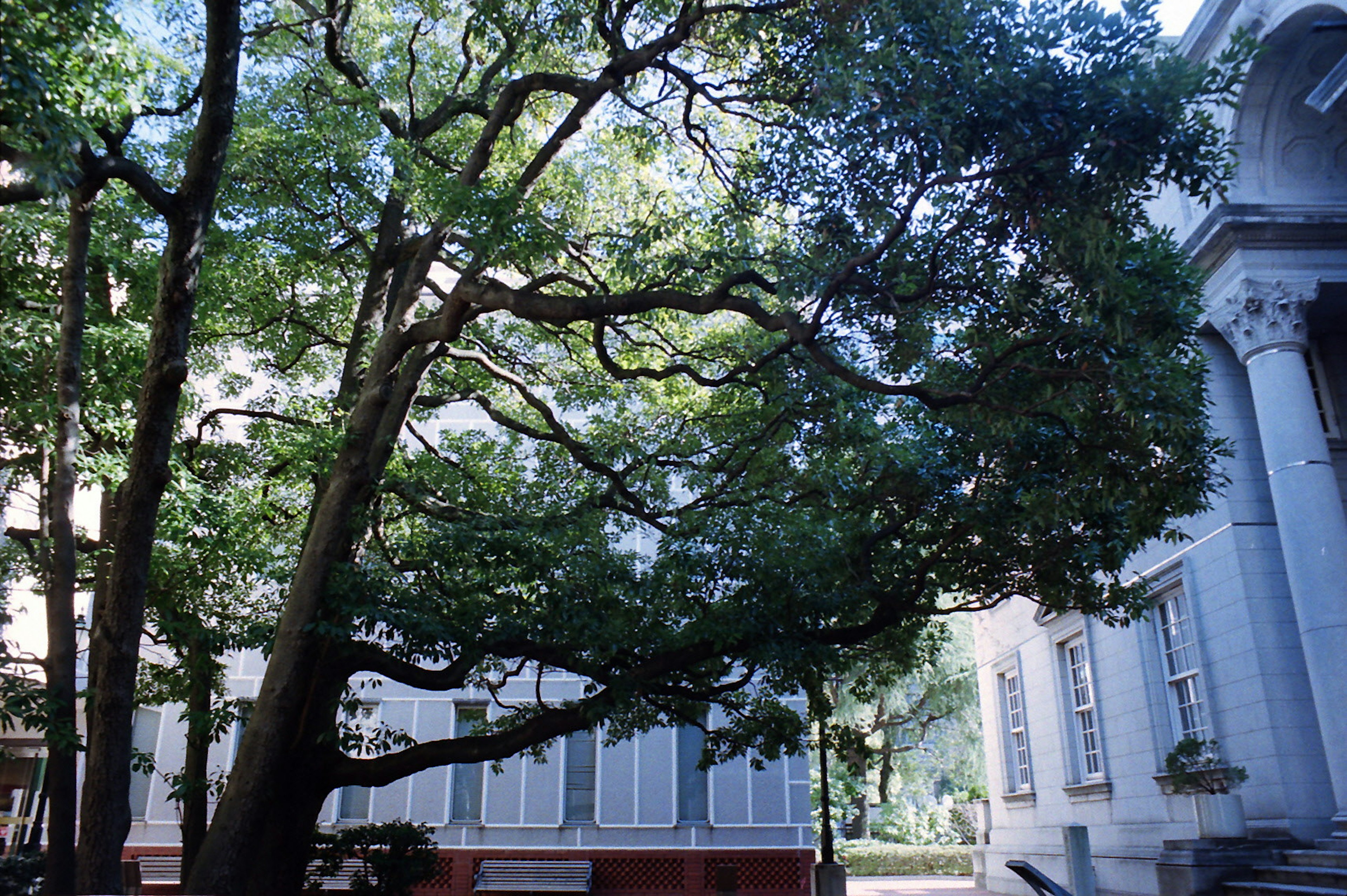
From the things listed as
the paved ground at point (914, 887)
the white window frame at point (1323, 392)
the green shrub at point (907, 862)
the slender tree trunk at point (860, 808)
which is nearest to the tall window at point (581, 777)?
the paved ground at point (914, 887)

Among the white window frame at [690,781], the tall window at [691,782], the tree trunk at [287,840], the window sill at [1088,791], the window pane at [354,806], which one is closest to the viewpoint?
the tree trunk at [287,840]

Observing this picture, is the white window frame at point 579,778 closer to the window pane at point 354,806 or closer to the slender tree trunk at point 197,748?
the window pane at point 354,806

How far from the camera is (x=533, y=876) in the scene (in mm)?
20266

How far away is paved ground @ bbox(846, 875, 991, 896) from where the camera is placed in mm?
21344

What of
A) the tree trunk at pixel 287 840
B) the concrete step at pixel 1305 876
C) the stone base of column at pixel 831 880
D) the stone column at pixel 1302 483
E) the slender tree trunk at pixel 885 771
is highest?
the stone column at pixel 1302 483

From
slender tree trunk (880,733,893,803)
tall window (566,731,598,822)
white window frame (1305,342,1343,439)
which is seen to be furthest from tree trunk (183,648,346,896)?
slender tree trunk (880,733,893,803)

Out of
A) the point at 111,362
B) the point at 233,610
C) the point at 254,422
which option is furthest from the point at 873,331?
the point at 233,610

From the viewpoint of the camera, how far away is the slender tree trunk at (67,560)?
6793 mm

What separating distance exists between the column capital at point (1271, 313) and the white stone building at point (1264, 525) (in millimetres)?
19

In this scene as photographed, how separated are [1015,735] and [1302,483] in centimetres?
1157

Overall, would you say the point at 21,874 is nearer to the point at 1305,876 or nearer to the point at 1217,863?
the point at 1217,863

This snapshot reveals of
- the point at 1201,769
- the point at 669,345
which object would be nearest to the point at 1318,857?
the point at 1201,769

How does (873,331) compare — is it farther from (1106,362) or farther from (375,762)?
(375,762)

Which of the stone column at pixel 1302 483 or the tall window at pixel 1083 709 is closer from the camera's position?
the stone column at pixel 1302 483
